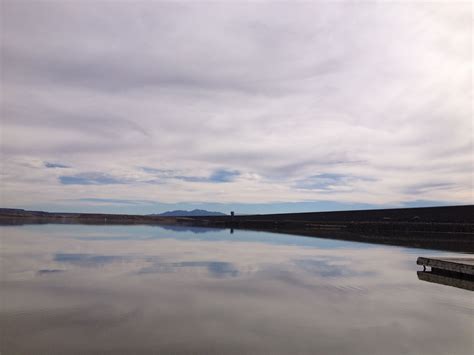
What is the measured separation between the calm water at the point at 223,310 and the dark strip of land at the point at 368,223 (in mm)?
20875

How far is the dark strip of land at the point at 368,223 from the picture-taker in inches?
1527

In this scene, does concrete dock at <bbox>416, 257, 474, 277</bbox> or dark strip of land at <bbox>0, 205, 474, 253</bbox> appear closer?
concrete dock at <bbox>416, 257, 474, 277</bbox>

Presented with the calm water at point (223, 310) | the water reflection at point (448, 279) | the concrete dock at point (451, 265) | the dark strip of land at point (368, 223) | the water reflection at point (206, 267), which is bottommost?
the calm water at point (223, 310)

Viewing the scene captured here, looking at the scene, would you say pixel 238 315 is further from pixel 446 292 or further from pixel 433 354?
pixel 446 292

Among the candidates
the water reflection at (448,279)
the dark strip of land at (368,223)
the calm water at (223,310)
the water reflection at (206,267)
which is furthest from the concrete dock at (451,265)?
the dark strip of land at (368,223)

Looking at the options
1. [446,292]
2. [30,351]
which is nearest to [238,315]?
[30,351]

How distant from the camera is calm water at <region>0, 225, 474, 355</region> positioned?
675 centimetres

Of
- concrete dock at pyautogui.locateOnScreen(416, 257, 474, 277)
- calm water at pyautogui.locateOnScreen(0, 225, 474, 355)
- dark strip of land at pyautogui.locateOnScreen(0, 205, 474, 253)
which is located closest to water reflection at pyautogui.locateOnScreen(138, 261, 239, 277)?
calm water at pyautogui.locateOnScreen(0, 225, 474, 355)

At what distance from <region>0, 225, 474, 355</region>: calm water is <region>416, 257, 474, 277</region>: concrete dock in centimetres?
97

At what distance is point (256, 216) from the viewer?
78.1m

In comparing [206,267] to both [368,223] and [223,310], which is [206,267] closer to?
[223,310]

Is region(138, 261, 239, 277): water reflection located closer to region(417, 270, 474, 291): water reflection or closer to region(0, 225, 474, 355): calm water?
region(0, 225, 474, 355): calm water

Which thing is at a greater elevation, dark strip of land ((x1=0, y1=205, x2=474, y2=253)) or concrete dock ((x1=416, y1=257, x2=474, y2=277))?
dark strip of land ((x1=0, y1=205, x2=474, y2=253))

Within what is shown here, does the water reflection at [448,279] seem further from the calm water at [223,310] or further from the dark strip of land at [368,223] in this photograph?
the dark strip of land at [368,223]
